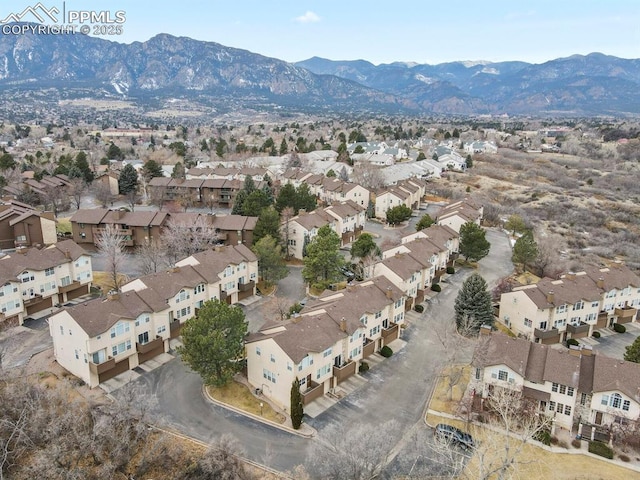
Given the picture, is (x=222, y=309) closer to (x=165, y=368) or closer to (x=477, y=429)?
(x=165, y=368)

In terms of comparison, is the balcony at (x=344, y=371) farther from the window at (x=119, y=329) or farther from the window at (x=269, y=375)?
the window at (x=119, y=329)

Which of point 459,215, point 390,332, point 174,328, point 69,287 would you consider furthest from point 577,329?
point 69,287

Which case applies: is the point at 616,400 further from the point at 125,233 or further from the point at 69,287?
the point at 125,233

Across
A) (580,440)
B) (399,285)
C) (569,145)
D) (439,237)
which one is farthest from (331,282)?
(569,145)

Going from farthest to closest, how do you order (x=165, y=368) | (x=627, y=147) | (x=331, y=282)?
(x=627, y=147) → (x=331, y=282) → (x=165, y=368)

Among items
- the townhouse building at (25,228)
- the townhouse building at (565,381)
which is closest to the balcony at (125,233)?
the townhouse building at (25,228)

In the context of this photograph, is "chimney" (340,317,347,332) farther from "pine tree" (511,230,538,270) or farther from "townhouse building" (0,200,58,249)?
"townhouse building" (0,200,58,249)
